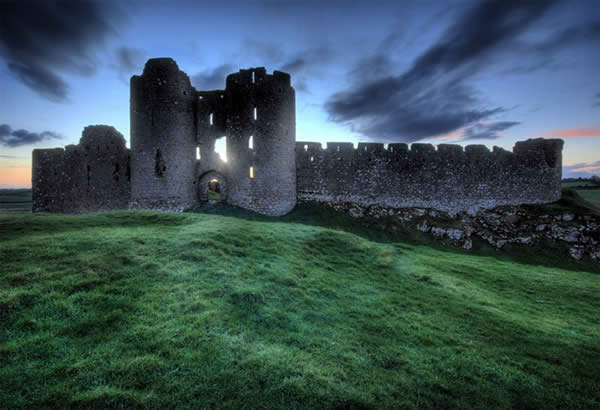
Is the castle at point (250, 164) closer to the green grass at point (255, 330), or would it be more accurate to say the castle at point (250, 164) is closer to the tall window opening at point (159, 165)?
the tall window opening at point (159, 165)

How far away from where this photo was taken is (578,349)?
6.68 meters

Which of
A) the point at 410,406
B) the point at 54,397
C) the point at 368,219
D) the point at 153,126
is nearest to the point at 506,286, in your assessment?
the point at 410,406

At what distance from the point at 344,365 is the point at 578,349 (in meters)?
6.43

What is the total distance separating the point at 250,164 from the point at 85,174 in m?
17.2

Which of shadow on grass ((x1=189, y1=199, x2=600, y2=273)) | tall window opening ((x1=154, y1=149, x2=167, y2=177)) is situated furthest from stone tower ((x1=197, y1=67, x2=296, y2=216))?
tall window opening ((x1=154, y1=149, x2=167, y2=177))

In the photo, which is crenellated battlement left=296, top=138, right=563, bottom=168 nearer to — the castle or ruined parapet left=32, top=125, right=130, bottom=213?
the castle

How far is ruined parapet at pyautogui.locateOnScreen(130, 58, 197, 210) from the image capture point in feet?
71.2

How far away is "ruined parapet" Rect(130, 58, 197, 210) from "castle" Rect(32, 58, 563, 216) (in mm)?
82

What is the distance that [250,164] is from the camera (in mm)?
22875

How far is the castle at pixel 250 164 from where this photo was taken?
72.2 ft

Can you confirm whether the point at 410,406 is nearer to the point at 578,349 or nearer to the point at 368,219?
the point at 578,349

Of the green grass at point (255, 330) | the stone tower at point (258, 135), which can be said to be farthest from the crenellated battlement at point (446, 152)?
the green grass at point (255, 330)

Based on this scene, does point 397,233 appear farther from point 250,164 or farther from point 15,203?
point 15,203

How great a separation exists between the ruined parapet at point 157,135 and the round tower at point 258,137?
431 centimetres
